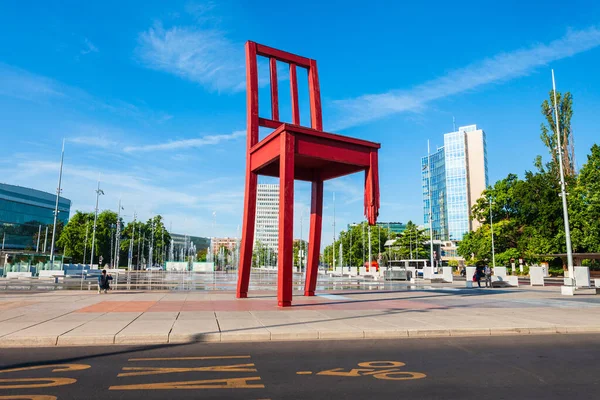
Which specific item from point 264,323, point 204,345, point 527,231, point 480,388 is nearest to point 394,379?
point 480,388

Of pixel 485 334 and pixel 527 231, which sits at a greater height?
pixel 527 231

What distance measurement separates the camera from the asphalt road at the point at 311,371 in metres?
4.71

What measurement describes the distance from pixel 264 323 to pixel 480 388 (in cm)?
540

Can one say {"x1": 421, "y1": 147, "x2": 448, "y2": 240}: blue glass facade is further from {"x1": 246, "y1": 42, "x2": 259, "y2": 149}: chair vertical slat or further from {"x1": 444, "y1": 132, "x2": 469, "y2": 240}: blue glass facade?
{"x1": 246, "y1": 42, "x2": 259, "y2": 149}: chair vertical slat

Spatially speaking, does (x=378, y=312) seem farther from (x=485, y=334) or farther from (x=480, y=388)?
(x=480, y=388)

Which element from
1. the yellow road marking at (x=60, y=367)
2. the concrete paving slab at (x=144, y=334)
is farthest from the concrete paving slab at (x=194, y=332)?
the yellow road marking at (x=60, y=367)

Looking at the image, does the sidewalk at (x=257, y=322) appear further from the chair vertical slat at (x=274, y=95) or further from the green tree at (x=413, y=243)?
the green tree at (x=413, y=243)

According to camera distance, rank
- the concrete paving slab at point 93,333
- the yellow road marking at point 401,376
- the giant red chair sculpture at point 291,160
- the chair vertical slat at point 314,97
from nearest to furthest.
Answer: the yellow road marking at point 401,376 < the concrete paving slab at point 93,333 < the giant red chair sculpture at point 291,160 < the chair vertical slat at point 314,97

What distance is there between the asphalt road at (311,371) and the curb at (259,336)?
1.29ft

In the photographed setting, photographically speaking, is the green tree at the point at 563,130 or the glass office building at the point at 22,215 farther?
the glass office building at the point at 22,215

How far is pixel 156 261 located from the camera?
100 metres

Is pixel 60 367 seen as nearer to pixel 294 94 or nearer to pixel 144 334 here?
pixel 144 334

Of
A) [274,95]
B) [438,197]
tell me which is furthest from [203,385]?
[438,197]

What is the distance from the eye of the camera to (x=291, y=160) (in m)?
12.3
